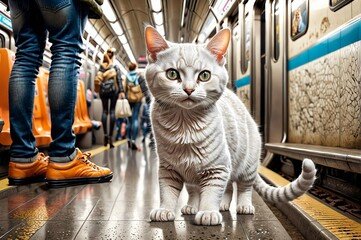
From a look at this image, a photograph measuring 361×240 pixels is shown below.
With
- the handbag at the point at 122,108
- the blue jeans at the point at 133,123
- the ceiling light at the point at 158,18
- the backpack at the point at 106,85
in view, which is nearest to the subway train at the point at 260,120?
the ceiling light at the point at 158,18

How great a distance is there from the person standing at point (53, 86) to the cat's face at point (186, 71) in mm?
564

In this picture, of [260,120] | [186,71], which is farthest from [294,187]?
[260,120]

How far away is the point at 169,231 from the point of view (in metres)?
0.89

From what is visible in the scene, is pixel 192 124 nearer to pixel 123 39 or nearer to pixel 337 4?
pixel 123 39

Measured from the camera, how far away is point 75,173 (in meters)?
1.46

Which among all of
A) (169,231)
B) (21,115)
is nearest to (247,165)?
(169,231)

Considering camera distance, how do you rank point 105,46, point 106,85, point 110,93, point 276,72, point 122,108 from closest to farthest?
1. point 105,46
2. point 276,72
3. point 106,85
4. point 110,93
5. point 122,108

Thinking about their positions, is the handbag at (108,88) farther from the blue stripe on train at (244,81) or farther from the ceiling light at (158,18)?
the ceiling light at (158,18)

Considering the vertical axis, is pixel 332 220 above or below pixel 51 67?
below

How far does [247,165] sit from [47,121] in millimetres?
1849

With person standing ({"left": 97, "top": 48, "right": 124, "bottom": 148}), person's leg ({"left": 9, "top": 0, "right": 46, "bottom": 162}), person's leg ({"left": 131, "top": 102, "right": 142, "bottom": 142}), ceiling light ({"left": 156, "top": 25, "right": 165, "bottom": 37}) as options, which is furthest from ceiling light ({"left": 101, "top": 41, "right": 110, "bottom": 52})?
person's leg ({"left": 131, "top": 102, "right": 142, "bottom": 142})

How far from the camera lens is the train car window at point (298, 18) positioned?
234 centimetres

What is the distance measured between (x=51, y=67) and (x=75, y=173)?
0.44 metres

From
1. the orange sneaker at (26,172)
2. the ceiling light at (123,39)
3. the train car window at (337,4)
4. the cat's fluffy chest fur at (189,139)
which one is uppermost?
the train car window at (337,4)
